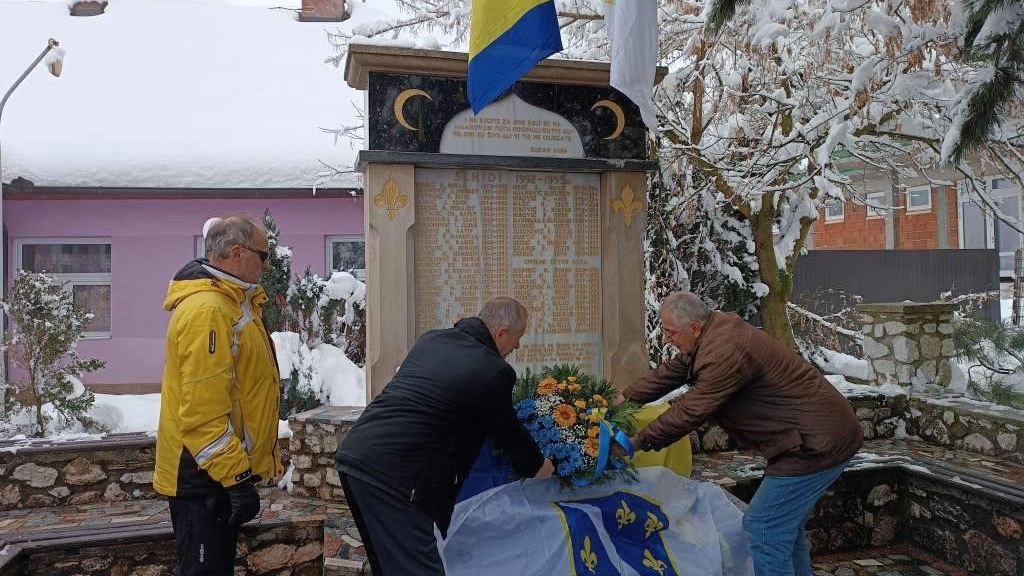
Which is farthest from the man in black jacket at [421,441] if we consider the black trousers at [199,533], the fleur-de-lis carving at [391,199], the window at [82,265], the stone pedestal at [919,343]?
the window at [82,265]

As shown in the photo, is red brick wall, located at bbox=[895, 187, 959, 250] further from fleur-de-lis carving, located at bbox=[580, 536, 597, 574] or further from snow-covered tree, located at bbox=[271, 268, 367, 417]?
fleur-de-lis carving, located at bbox=[580, 536, 597, 574]

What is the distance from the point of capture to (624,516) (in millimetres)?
3670

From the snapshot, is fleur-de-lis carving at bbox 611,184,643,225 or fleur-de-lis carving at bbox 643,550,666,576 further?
fleur-de-lis carving at bbox 611,184,643,225

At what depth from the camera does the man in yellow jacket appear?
311 centimetres

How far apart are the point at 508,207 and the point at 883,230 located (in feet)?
71.8

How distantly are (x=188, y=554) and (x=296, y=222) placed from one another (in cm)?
1003

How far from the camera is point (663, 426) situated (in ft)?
12.1

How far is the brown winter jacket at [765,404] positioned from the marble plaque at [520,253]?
1.66m

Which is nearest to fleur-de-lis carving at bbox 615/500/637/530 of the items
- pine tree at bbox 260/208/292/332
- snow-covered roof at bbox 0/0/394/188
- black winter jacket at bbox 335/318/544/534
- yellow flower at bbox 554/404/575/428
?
yellow flower at bbox 554/404/575/428

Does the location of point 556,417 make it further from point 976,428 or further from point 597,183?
point 976,428

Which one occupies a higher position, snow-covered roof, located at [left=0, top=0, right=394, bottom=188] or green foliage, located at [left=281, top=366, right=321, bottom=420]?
snow-covered roof, located at [left=0, top=0, right=394, bottom=188]

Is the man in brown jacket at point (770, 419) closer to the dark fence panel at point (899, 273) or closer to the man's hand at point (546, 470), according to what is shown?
the man's hand at point (546, 470)

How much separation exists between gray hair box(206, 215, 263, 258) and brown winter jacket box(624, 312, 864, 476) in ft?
6.74

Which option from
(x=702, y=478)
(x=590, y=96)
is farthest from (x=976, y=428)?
(x=590, y=96)
